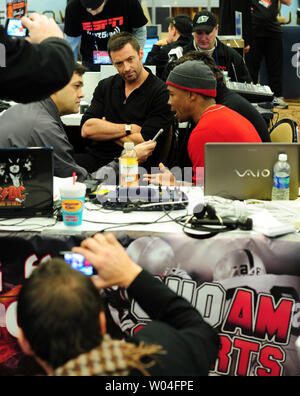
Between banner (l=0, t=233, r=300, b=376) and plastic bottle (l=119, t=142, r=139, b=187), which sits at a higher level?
plastic bottle (l=119, t=142, r=139, b=187)

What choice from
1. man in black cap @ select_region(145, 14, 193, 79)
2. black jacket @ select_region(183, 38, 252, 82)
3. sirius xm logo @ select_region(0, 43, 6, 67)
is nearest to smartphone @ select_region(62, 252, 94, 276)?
sirius xm logo @ select_region(0, 43, 6, 67)

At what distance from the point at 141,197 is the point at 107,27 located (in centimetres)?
276

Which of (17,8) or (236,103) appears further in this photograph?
(17,8)

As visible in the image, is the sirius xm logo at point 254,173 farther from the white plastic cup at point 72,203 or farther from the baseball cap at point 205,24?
the baseball cap at point 205,24

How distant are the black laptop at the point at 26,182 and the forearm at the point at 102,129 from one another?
58.6 inches

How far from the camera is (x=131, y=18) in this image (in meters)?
4.87

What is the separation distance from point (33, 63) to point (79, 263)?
74cm

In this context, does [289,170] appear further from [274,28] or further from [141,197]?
[274,28]

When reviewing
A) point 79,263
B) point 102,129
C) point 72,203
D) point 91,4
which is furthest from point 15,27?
point 79,263

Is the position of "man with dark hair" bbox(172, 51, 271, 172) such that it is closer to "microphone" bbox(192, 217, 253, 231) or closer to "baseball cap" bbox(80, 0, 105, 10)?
"microphone" bbox(192, 217, 253, 231)

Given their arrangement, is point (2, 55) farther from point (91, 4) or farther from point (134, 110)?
point (91, 4)

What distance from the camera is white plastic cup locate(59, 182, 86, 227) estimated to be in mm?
2248

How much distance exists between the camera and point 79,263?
209cm

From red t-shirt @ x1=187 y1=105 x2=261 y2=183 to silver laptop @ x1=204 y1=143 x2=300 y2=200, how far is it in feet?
1.31
